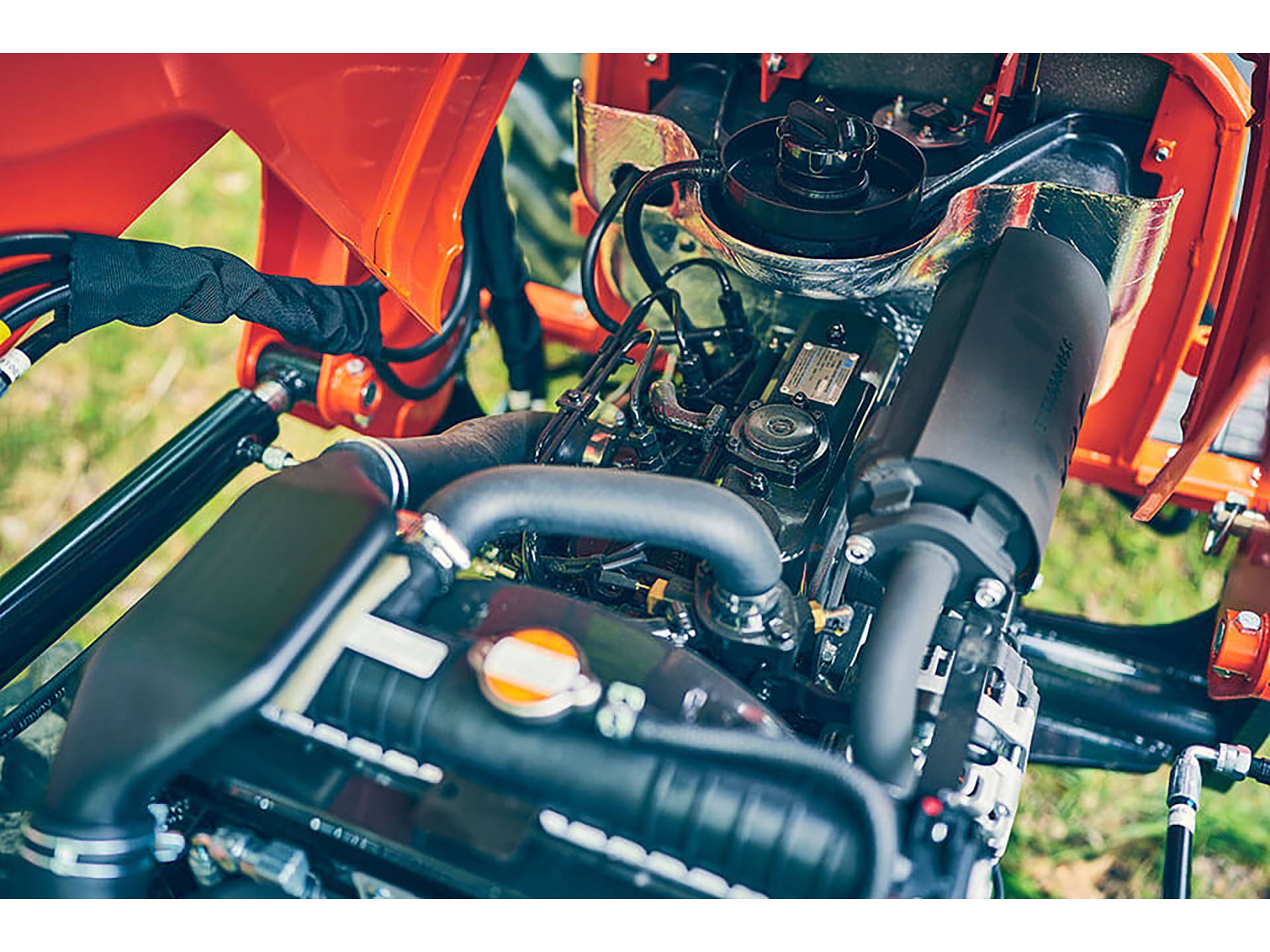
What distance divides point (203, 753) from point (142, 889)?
0.14 meters

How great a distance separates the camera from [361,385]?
176cm

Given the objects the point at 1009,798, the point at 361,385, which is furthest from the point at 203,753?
the point at 361,385

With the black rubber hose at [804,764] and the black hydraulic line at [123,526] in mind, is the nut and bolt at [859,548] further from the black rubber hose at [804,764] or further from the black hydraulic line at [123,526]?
the black hydraulic line at [123,526]

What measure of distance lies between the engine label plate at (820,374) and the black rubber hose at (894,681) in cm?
40

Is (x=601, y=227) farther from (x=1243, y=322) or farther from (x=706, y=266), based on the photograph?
(x=1243, y=322)

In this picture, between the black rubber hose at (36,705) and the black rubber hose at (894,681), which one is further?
the black rubber hose at (36,705)

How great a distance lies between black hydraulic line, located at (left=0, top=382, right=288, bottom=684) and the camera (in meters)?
1.32

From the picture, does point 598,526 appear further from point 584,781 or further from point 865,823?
point 865,823

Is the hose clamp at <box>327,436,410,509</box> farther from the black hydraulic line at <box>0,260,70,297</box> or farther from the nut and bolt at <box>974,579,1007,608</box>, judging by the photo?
the nut and bolt at <box>974,579,1007,608</box>

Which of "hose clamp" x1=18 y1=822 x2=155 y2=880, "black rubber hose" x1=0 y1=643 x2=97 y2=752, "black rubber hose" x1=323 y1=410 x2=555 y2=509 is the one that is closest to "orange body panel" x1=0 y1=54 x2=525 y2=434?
"black rubber hose" x1=323 y1=410 x2=555 y2=509

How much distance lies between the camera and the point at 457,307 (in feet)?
5.98

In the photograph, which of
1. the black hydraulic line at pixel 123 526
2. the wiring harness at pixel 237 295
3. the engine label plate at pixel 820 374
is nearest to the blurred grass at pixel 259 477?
the wiring harness at pixel 237 295

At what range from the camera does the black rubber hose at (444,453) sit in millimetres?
1146

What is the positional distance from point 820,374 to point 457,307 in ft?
2.21
